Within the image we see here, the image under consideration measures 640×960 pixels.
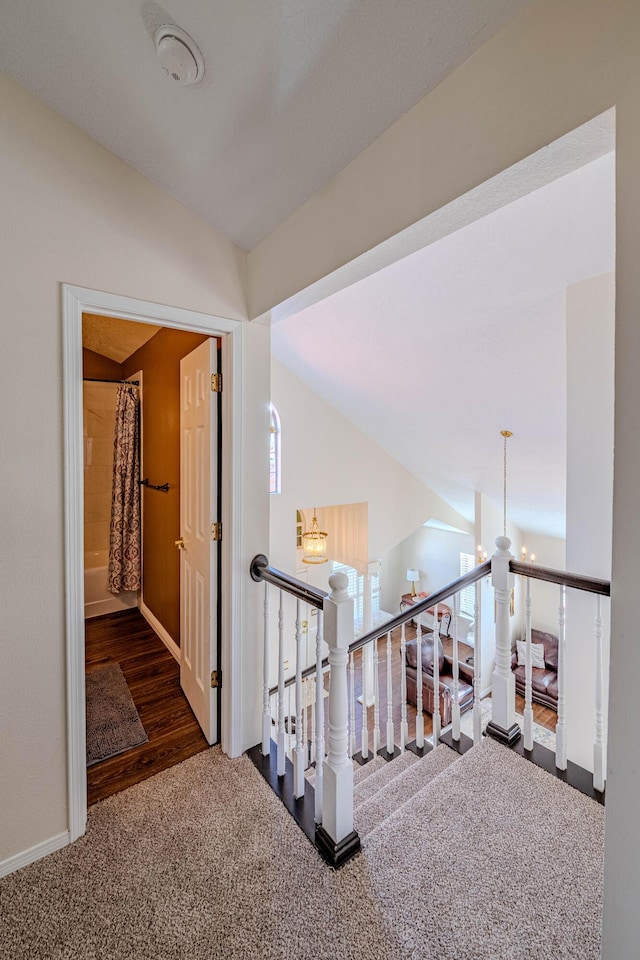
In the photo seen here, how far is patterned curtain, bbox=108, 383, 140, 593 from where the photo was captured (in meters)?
3.59

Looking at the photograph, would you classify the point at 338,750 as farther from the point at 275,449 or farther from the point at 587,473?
the point at 275,449

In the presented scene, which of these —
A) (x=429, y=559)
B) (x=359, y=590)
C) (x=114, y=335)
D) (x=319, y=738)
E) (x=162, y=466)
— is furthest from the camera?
(x=429, y=559)

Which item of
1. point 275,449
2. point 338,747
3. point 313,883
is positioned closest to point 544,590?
point 275,449

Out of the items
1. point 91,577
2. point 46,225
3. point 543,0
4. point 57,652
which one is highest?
point 543,0

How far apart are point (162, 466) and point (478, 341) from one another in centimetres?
244

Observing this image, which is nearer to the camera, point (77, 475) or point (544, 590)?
point (77, 475)

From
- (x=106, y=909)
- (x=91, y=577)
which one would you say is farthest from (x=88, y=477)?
(x=106, y=909)

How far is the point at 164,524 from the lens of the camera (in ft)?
10.0

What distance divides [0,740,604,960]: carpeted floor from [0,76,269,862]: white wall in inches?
10.3

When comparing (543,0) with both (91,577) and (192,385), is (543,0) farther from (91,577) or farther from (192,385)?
(91,577)

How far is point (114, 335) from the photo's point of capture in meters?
3.38

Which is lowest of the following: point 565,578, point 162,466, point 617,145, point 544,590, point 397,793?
point 544,590

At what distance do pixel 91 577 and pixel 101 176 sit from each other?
10.4 feet

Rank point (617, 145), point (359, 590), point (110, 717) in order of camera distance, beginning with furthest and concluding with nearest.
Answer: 1. point (359, 590)
2. point (110, 717)
3. point (617, 145)
